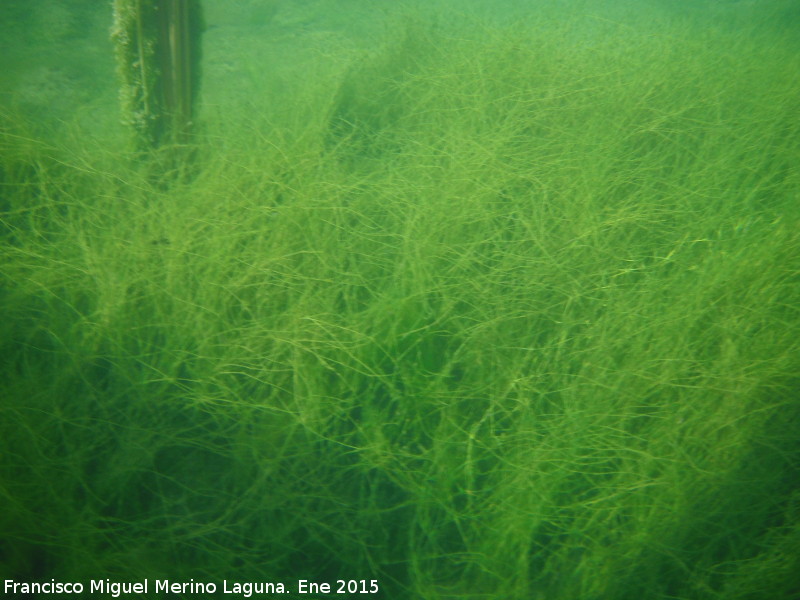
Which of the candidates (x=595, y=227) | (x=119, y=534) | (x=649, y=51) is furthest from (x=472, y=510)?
(x=649, y=51)

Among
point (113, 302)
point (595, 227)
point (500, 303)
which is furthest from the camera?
point (595, 227)

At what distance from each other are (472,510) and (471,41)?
167 inches

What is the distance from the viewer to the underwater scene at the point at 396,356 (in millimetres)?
1707

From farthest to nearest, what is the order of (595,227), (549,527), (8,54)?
(8,54) < (595,227) < (549,527)

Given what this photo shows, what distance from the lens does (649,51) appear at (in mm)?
4418

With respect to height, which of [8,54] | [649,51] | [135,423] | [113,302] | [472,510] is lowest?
[472,510]

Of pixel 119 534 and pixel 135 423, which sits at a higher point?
pixel 135 423

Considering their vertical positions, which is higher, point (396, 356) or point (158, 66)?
point (158, 66)

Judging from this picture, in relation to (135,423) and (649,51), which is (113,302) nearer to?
(135,423)

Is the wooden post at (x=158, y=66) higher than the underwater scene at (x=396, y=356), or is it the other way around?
the wooden post at (x=158, y=66)

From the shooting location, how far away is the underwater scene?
67.2 inches

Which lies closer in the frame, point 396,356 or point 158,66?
point 396,356

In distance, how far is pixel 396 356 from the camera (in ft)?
6.89

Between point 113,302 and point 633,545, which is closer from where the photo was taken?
point 633,545
